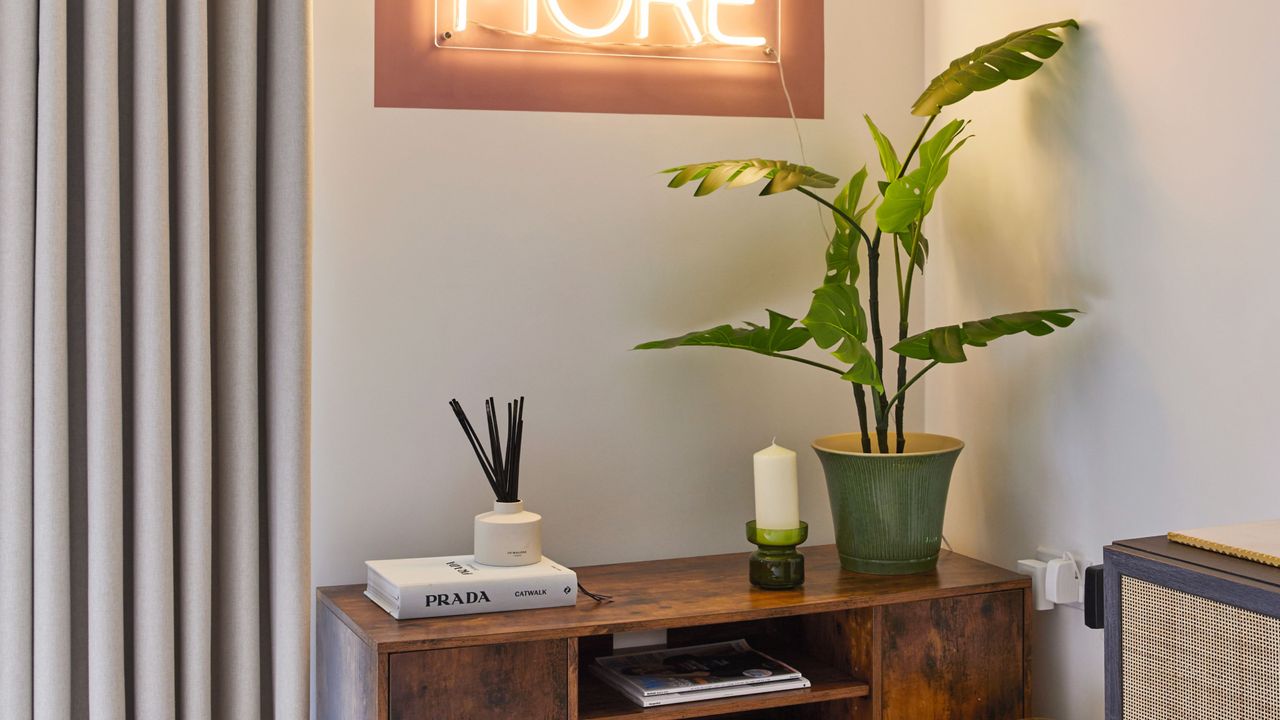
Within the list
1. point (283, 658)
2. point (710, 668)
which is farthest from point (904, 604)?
point (283, 658)

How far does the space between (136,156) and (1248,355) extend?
1.67 m

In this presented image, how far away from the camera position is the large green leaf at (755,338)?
1.99 m

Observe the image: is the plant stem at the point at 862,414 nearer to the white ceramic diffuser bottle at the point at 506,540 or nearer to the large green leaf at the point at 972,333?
the large green leaf at the point at 972,333

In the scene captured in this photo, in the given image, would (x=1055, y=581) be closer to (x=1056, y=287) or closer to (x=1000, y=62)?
(x=1056, y=287)

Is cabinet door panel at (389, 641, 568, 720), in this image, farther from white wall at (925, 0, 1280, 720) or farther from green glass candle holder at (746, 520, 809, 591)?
white wall at (925, 0, 1280, 720)

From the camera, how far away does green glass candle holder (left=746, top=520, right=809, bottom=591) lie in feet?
6.39

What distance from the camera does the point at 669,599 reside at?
190 cm

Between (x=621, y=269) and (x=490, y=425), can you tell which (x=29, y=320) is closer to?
(x=490, y=425)

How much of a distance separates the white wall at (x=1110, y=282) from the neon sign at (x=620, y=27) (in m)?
0.41

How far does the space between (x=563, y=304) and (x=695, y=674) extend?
2.35 ft

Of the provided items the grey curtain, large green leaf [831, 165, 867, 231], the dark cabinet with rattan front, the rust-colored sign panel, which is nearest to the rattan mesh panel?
the dark cabinet with rattan front

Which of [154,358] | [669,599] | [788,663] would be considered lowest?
[788,663]

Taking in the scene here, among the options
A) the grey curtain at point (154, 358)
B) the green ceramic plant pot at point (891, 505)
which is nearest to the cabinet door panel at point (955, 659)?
the green ceramic plant pot at point (891, 505)

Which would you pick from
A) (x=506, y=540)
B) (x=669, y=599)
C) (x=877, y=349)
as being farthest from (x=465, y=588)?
(x=877, y=349)
